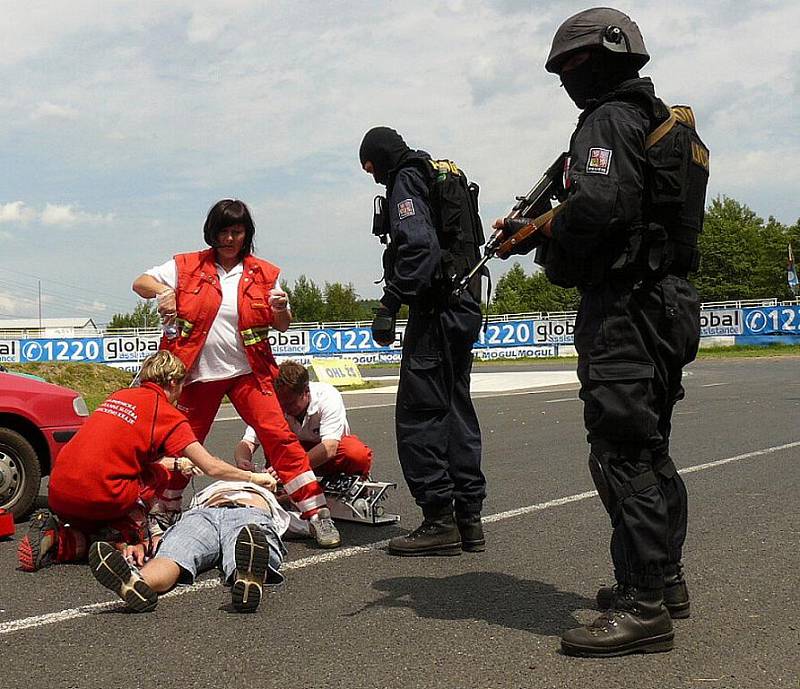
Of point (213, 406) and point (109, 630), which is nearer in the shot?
point (109, 630)

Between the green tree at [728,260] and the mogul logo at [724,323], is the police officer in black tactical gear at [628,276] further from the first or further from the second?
the green tree at [728,260]

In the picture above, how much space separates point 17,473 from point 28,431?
A: 12.0 inches

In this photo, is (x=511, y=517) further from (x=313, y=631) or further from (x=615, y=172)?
(x=615, y=172)

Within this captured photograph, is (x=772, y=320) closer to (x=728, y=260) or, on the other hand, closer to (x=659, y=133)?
(x=728, y=260)

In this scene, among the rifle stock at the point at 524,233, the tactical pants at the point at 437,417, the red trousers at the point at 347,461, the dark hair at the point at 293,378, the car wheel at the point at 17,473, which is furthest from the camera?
the car wheel at the point at 17,473

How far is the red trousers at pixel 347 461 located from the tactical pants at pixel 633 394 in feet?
9.44

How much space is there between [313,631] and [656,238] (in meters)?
1.95

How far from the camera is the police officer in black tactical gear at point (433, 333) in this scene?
17.1ft

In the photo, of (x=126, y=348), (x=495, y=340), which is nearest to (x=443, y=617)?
(x=126, y=348)

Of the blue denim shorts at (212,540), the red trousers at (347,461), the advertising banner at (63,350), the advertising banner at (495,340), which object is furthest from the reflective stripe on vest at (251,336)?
the advertising banner at (495,340)

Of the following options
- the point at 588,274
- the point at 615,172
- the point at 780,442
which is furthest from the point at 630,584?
the point at 780,442

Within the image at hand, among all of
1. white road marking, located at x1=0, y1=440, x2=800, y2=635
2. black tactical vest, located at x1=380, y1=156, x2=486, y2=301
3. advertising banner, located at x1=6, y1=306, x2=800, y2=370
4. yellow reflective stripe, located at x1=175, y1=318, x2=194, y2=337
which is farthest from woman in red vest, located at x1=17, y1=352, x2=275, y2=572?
advertising banner, located at x1=6, y1=306, x2=800, y2=370

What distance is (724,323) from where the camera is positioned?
46156 millimetres

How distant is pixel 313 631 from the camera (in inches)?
157
